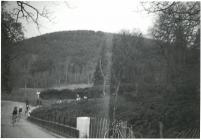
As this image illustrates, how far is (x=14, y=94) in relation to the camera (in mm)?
9727

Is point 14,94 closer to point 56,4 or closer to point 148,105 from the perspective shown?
point 56,4

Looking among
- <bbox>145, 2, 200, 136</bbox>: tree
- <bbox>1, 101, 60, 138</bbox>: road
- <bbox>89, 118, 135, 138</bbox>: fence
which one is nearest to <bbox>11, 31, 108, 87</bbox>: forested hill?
<bbox>1, 101, 60, 138</bbox>: road

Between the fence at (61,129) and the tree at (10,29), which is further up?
the tree at (10,29)

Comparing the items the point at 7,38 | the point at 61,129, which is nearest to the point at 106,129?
the point at 61,129

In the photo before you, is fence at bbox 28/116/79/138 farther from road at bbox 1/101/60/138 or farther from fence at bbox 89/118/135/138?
fence at bbox 89/118/135/138

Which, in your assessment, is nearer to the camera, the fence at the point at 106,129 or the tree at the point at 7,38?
the tree at the point at 7,38

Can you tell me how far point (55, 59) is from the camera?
32.8ft

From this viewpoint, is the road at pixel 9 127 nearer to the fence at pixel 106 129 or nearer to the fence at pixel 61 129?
the fence at pixel 61 129

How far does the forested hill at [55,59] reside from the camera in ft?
31.7

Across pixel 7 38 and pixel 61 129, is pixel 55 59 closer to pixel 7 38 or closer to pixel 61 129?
pixel 7 38

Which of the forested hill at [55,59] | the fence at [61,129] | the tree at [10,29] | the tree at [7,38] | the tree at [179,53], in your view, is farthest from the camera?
the fence at [61,129]

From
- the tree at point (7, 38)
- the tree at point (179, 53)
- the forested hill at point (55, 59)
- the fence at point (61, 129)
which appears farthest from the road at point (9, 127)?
the tree at point (179, 53)

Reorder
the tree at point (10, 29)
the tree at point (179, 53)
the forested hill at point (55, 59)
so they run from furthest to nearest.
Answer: the forested hill at point (55, 59) → the tree at point (179, 53) → the tree at point (10, 29)

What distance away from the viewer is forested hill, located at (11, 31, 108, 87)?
9656 mm
